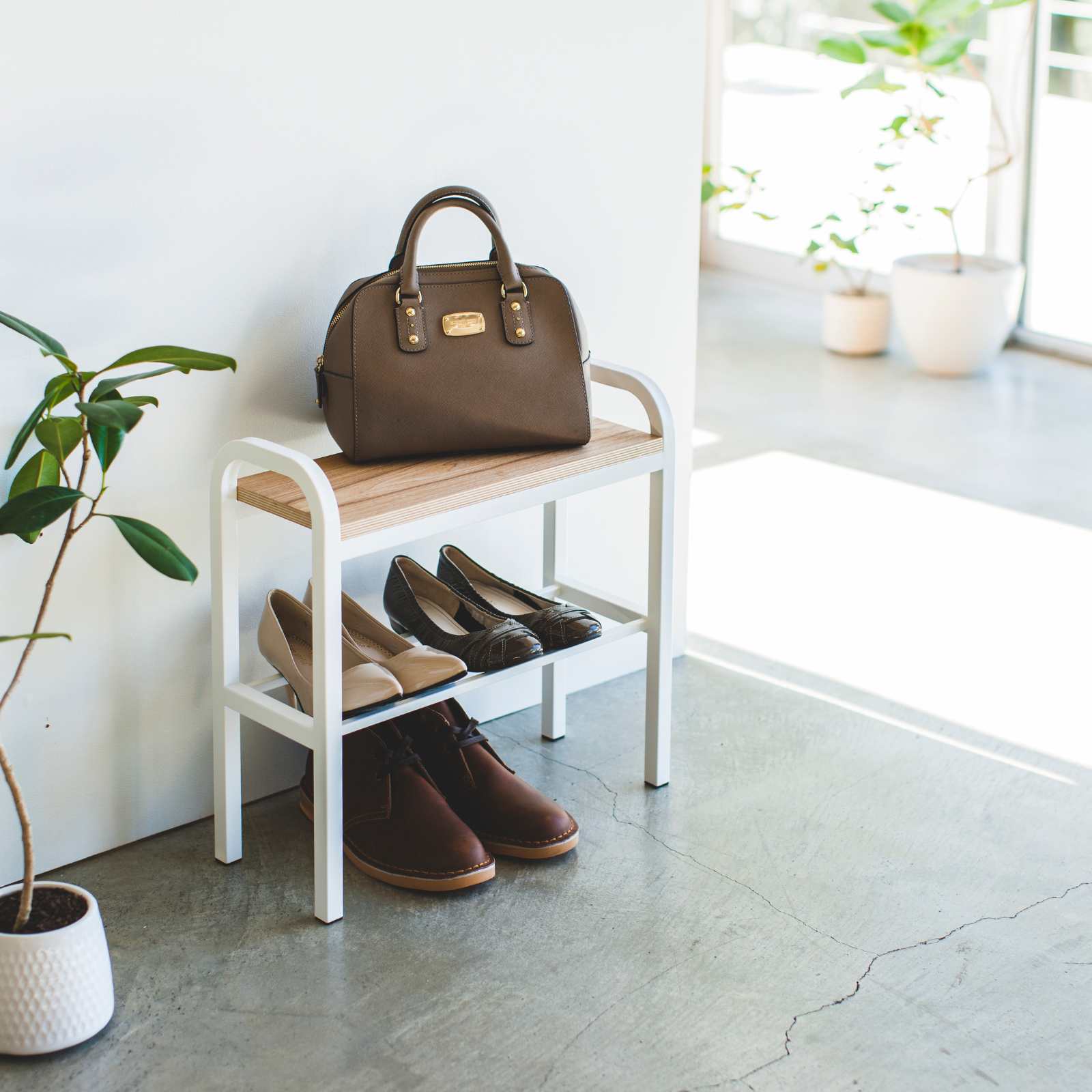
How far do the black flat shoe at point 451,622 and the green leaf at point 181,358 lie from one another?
610mm

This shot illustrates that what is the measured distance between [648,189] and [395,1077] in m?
1.55

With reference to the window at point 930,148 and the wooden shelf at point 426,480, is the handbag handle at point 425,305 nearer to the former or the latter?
the wooden shelf at point 426,480

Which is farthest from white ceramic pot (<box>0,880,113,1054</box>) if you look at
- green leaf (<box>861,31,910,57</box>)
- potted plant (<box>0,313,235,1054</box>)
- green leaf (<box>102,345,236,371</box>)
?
green leaf (<box>861,31,910,57</box>)

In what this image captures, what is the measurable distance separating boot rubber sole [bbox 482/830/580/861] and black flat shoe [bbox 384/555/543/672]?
0.90ft

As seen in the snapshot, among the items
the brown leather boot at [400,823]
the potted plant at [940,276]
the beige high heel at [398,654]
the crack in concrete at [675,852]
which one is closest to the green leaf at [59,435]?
the beige high heel at [398,654]

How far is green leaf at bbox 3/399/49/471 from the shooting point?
181 centimetres

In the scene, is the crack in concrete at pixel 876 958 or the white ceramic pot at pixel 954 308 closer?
the crack in concrete at pixel 876 958

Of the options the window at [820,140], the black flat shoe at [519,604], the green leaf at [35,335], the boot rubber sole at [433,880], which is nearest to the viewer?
the green leaf at [35,335]

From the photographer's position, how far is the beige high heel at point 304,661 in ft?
6.65

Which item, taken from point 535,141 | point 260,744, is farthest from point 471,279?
point 260,744

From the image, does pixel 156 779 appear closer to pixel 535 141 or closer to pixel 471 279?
pixel 471 279

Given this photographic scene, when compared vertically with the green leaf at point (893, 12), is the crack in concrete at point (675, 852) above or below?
below

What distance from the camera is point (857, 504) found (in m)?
3.88

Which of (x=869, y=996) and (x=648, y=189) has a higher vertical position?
(x=648, y=189)
